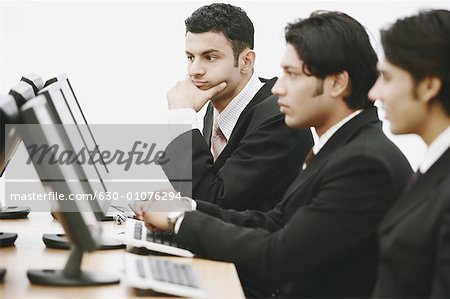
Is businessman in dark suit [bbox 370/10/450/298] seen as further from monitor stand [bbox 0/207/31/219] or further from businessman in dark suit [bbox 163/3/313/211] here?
monitor stand [bbox 0/207/31/219]

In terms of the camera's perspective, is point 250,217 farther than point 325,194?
Yes

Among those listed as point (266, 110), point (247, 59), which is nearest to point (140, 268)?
point (266, 110)

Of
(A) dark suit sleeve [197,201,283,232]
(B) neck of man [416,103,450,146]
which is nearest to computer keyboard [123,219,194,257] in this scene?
(A) dark suit sleeve [197,201,283,232]

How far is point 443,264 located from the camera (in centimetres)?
145

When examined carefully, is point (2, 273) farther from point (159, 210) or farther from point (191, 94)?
point (191, 94)

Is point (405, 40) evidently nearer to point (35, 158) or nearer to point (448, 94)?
point (448, 94)

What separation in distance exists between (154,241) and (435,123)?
89 centimetres

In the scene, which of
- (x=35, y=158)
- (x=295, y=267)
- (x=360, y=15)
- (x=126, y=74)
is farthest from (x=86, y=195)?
(x=360, y=15)

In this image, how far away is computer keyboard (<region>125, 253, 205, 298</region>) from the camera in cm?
167

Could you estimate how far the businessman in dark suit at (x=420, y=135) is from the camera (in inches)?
61.1

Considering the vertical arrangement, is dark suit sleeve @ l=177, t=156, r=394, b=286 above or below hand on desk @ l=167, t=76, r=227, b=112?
below

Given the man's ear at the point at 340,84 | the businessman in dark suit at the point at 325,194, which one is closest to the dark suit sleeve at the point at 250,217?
the businessman in dark suit at the point at 325,194

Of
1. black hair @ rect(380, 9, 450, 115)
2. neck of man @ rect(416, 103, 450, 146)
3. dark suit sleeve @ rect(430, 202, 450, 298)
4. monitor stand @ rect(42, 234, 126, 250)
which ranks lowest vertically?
monitor stand @ rect(42, 234, 126, 250)

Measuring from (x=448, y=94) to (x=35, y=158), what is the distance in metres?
0.85
